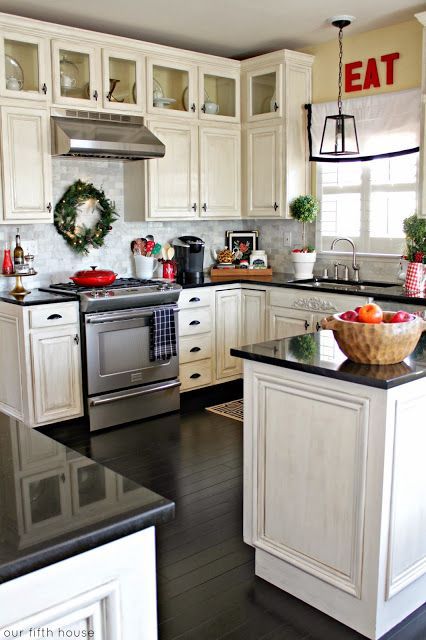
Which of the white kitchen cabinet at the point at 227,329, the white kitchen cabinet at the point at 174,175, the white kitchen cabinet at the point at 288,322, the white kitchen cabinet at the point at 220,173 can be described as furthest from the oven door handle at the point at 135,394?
the white kitchen cabinet at the point at 220,173

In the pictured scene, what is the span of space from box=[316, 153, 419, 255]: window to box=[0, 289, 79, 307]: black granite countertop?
2333mm

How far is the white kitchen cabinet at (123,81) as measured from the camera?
487cm

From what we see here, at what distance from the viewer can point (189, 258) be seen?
552cm

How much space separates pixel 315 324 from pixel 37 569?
13.0 feet

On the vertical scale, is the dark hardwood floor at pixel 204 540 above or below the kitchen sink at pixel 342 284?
below

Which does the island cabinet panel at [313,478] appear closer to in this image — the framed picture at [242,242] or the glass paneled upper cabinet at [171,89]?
the glass paneled upper cabinet at [171,89]

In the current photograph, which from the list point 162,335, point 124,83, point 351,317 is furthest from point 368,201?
point 351,317

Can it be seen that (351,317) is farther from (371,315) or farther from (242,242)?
(242,242)

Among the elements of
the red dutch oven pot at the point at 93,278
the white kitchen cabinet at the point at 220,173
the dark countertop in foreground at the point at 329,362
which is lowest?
the dark countertop in foreground at the point at 329,362

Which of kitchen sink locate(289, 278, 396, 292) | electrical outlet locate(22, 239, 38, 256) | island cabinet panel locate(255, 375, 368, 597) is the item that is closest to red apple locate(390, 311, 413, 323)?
island cabinet panel locate(255, 375, 368, 597)

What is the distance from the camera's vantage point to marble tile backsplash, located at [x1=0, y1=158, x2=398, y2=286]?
502 cm

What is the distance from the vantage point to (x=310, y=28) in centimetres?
507

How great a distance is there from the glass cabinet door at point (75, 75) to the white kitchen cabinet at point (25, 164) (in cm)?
24

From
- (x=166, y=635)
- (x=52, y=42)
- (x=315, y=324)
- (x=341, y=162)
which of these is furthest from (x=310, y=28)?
(x=166, y=635)
